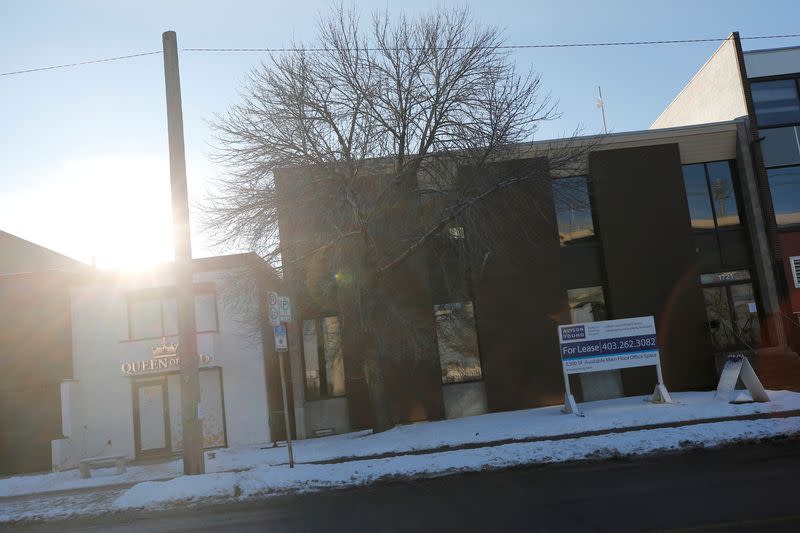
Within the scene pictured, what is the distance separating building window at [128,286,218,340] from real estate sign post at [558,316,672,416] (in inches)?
390

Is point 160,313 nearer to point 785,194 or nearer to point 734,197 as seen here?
point 734,197

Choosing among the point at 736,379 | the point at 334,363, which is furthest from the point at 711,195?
the point at 334,363

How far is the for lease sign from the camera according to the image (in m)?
15.6

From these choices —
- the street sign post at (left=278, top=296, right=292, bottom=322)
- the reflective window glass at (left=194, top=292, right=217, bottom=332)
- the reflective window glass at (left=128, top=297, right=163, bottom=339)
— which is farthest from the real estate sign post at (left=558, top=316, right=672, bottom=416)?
the reflective window glass at (left=128, top=297, right=163, bottom=339)

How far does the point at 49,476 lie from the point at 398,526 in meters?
12.1

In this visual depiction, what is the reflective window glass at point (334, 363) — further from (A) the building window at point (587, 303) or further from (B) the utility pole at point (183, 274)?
(B) the utility pole at point (183, 274)

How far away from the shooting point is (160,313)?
19.8 meters

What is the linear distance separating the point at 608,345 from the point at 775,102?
37.1ft

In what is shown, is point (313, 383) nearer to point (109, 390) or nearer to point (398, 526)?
point (109, 390)

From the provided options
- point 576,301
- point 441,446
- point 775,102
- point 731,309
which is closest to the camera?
point 441,446

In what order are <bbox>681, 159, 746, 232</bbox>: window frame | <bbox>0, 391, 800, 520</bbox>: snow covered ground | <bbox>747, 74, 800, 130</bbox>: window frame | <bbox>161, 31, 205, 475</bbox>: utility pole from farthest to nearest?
<bbox>747, 74, 800, 130</bbox>: window frame → <bbox>681, 159, 746, 232</bbox>: window frame → <bbox>161, 31, 205, 475</bbox>: utility pole → <bbox>0, 391, 800, 520</bbox>: snow covered ground

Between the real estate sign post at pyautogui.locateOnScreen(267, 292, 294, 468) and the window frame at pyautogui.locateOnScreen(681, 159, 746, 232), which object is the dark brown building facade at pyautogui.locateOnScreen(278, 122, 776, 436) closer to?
the window frame at pyautogui.locateOnScreen(681, 159, 746, 232)

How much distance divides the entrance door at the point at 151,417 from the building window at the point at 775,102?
19842 mm

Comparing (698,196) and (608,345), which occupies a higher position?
(698,196)
